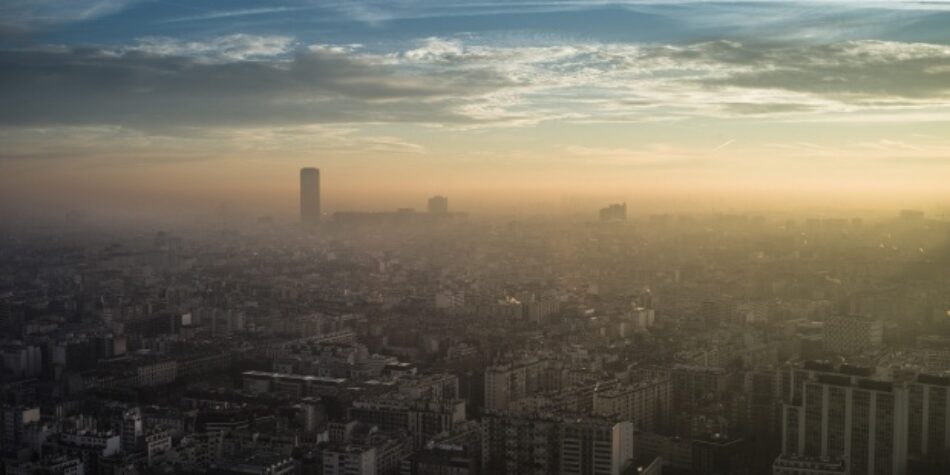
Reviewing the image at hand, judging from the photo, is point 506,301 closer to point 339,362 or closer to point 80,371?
point 339,362

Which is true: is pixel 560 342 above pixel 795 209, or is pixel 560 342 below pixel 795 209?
below

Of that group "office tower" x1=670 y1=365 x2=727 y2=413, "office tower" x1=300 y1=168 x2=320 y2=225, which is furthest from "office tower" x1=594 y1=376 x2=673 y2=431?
"office tower" x1=300 y1=168 x2=320 y2=225

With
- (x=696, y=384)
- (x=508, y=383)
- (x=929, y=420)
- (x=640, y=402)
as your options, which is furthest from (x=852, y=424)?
(x=508, y=383)

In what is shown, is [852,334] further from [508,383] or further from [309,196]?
[309,196]

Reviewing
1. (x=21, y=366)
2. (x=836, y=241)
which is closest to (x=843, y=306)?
(x=836, y=241)

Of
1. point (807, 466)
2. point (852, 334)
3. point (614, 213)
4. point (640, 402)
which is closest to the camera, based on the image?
point (807, 466)

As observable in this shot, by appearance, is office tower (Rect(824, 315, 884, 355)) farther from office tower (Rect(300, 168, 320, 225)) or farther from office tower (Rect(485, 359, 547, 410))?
office tower (Rect(300, 168, 320, 225))
